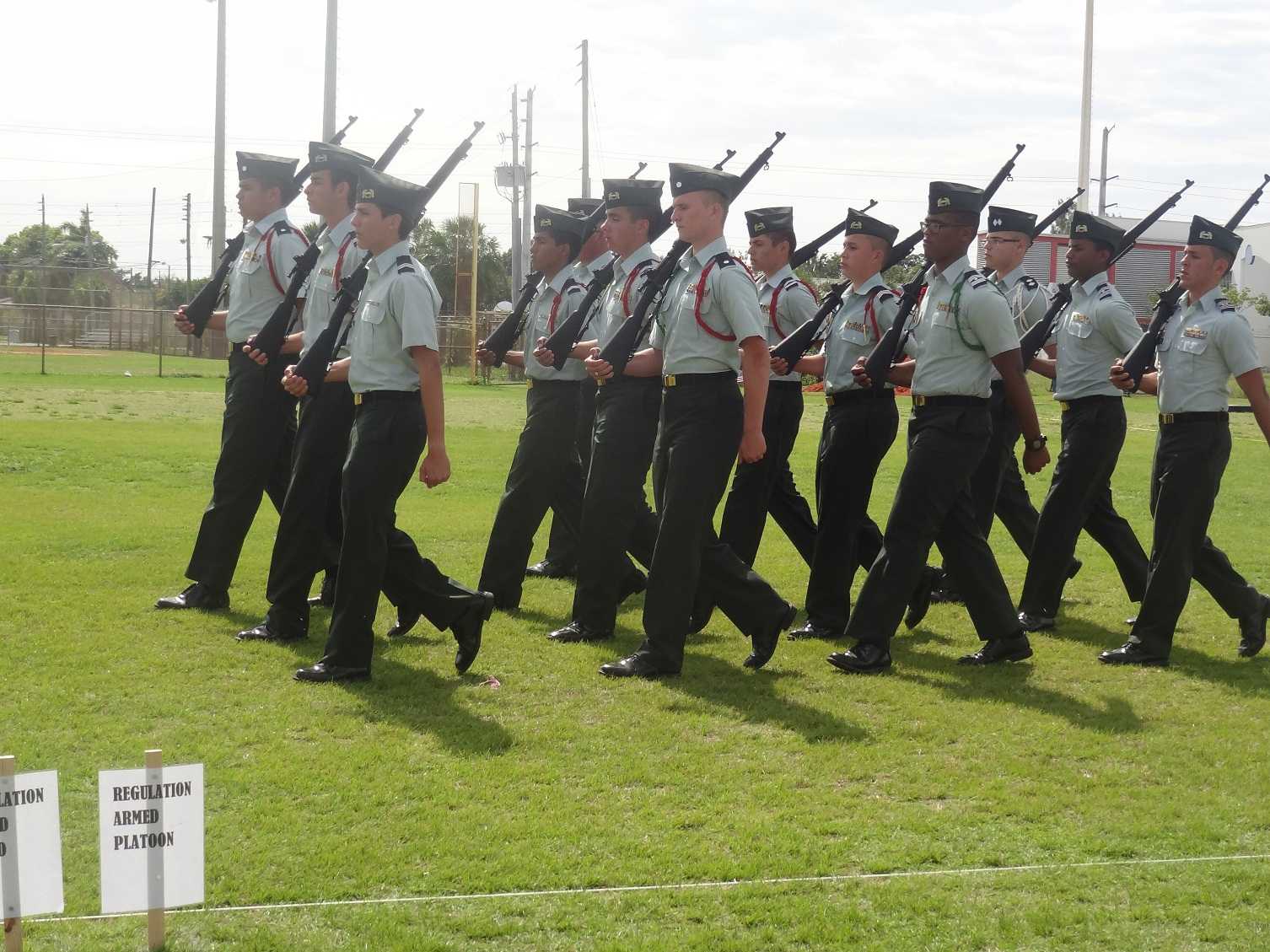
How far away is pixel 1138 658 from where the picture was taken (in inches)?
316

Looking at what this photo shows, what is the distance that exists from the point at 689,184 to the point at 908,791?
3.25 meters

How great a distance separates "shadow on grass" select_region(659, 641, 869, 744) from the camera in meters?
6.45

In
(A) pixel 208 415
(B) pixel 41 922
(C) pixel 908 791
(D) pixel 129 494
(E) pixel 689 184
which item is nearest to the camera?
(B) pixel 41 922

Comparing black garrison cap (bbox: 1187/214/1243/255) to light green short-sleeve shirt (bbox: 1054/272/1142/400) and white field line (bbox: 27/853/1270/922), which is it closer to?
light green short-sleeve shirt (bbox: 1054/272/1142/400)

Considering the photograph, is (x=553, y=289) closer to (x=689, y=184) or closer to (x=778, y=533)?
(x=689, y=184)

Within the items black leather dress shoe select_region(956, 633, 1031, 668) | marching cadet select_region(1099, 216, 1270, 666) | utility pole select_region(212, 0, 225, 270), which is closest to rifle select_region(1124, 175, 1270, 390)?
marching cadet select_region(1099, 216, 1270, 666)

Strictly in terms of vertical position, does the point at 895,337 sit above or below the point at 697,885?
above

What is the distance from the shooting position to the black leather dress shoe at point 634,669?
24.2ft

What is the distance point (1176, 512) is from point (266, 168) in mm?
5499

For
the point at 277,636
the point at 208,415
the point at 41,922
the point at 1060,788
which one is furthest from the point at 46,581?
the point at 208,415

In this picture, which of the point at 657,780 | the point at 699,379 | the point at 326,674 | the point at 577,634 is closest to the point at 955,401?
the point at 699,379

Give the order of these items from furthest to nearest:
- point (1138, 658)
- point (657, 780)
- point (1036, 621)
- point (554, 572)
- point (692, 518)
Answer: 1. point (554, 572)
2. point (1036, 621)
3. point (1138, 658)
4. point (692, 518)
5. point (657, 780)

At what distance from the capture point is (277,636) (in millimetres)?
8047

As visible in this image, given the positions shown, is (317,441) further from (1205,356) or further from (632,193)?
(1205,356)
